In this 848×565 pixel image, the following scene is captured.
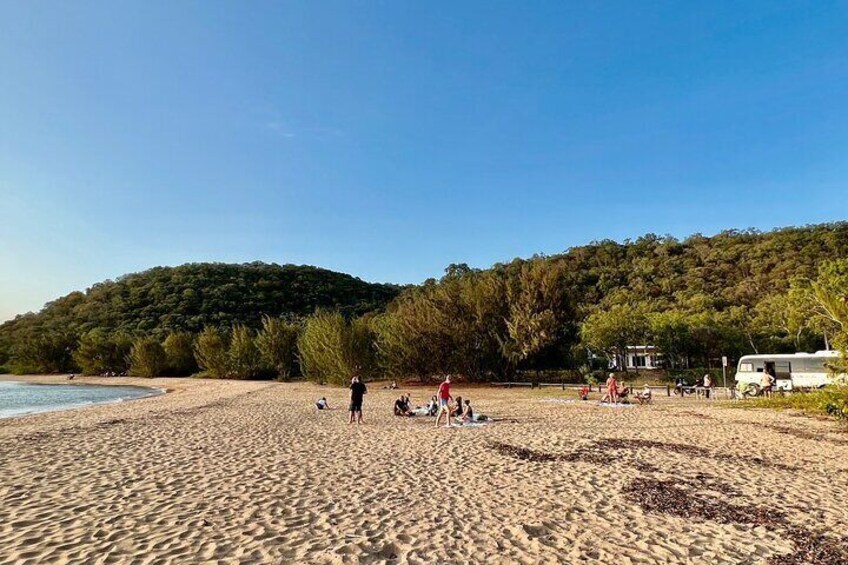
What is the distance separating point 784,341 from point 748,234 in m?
42.7

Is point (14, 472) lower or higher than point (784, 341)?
lower

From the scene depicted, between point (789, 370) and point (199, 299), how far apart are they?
91997 millimetres

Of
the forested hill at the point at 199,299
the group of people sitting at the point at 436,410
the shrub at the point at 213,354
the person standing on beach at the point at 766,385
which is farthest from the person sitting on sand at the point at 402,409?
the forested hill at the point at 199,299

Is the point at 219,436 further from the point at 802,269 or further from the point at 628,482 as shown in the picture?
the point at 802,269

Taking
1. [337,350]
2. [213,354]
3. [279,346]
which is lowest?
[213,354]

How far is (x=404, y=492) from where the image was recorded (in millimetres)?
8383

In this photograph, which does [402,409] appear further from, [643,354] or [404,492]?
[643,354]

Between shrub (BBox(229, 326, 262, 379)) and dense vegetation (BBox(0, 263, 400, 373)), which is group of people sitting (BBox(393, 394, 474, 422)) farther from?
dense vegetation (BBox(0, 263, 400, 373))

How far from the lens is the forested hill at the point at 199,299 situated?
88875 mm

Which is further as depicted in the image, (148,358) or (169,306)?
(169,306)

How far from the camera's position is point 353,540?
6.15m

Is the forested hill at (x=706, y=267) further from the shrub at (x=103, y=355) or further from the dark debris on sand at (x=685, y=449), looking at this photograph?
the shrub at (x=103, y=355)

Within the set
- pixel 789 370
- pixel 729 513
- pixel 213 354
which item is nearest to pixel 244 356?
pixel 213 354

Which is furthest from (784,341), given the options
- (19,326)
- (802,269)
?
(19,326)
